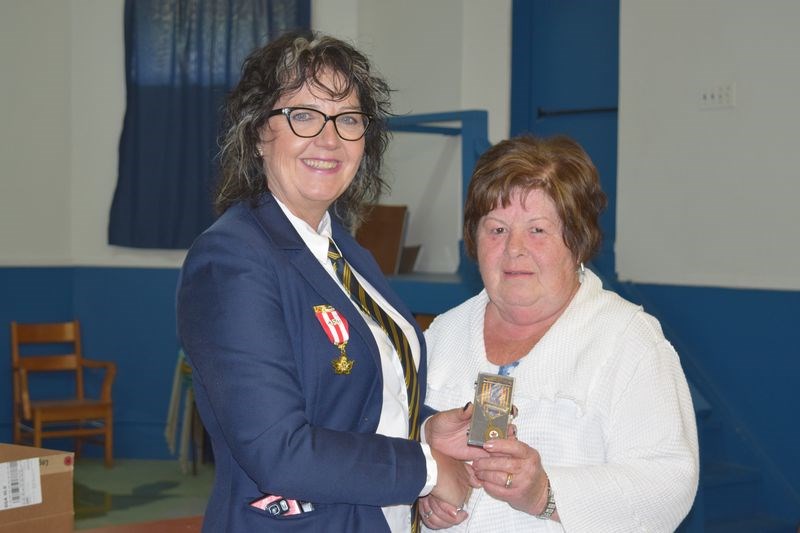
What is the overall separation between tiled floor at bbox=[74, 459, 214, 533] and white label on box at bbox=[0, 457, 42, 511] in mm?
3455

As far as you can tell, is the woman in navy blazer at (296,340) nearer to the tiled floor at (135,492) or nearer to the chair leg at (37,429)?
the tiled floor at (135,492)

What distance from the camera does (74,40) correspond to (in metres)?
7.61

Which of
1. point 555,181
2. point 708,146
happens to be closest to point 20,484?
point 555,181

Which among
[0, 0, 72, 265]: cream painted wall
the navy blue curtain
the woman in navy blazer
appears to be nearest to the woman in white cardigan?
the woman in navy blazer

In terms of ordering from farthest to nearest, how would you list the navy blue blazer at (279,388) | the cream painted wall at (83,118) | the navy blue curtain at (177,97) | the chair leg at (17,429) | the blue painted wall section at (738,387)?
the navy blue curtain at (177,97), the chair leg at (17,429), the cream painted wall at (83,118), the blue painted wall section at (738,387), the navy blue blazer at (279,388)

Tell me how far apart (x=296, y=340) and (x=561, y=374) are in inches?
21.8

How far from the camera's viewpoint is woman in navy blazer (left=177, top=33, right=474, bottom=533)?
5.35ft

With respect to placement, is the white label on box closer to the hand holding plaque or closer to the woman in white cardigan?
the woman in white cardigan

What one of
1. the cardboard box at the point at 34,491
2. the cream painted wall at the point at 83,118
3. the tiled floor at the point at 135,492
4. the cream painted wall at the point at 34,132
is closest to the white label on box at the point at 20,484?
the cardboard box at the point at 34,491

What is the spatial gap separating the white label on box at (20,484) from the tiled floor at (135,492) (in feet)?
11.3

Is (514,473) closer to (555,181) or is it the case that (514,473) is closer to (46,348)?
(555,181)

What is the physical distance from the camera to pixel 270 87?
1831mm

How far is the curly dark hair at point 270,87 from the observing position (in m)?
1.83

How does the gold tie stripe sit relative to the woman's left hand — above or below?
above
